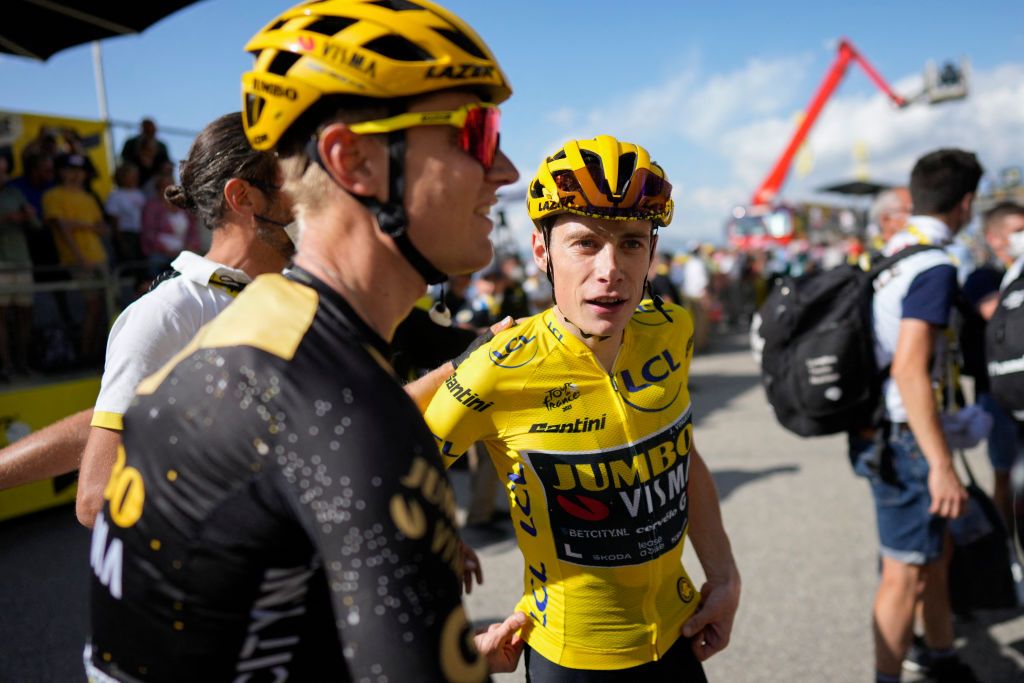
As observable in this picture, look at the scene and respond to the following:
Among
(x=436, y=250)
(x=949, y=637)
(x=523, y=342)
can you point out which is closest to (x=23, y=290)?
(x=523, y=342)

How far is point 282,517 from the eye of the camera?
0.91 meters

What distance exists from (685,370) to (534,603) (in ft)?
2.88

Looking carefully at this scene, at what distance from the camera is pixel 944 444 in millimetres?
3037

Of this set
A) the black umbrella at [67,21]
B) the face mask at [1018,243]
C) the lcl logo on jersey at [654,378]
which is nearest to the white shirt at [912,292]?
the face mask at [1018,243]

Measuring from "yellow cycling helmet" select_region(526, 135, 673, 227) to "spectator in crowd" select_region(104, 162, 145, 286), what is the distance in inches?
323

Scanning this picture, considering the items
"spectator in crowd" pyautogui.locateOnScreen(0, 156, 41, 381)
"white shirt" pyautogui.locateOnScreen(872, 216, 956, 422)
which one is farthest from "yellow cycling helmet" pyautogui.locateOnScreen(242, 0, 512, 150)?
"spectator in crowd" pyautogui.locateOnScreen(0, 156, 41, 381)

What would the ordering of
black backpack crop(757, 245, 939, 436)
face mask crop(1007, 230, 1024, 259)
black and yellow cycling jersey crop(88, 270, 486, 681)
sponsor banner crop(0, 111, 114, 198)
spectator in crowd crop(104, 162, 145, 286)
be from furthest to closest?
sponsor banner crop(0, 111, 114, 198), spectator in crowd crop(104, 162, 145, 286), face mask crop(1007, 230, 1024, 259), black backpack crop(757, 245, 939, 436), black and yellow cycling jersey crop(88, 270, 486, 681)

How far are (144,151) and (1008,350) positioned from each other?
32.2 feet

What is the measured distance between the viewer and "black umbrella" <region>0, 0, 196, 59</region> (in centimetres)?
608

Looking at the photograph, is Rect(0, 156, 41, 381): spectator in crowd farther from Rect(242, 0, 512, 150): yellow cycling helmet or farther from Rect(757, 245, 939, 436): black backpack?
Rect(242, 0, 512, 150): yellow cycling helmet

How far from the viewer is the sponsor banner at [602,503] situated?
204cm

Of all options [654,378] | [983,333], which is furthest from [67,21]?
[983,333]

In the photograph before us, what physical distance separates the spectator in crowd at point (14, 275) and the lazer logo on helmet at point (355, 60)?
7.43m

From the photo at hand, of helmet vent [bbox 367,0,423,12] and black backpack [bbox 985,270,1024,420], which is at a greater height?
helmet vent [bbox 367,0,423,12]
